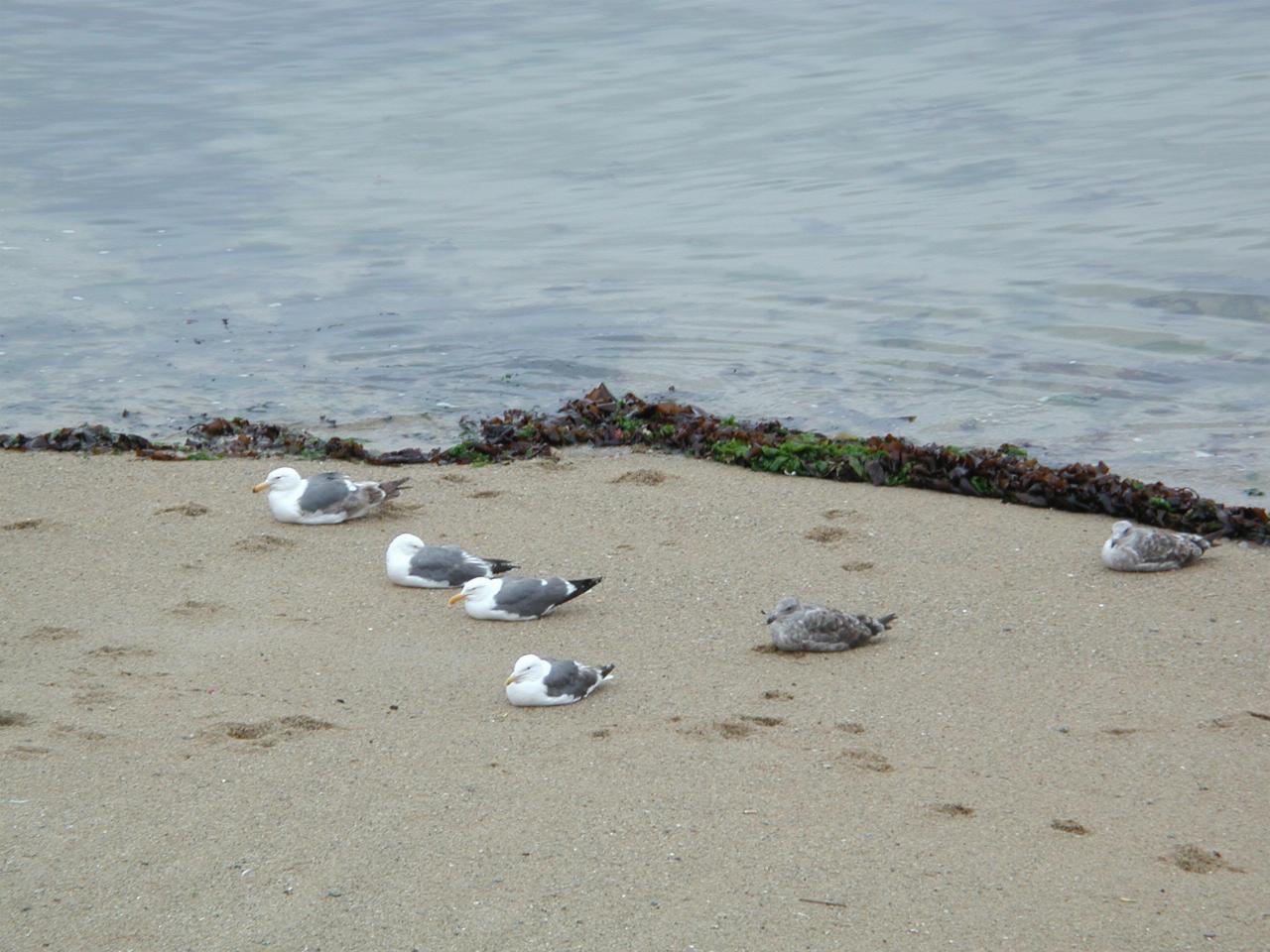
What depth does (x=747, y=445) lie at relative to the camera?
8.92 meters

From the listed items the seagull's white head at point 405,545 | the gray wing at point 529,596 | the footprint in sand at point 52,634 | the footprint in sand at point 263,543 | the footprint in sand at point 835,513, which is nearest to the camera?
the footprint in sand at point 52,634

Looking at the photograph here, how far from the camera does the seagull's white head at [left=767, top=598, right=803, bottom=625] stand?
6.07m

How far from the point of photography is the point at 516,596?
6.47 m

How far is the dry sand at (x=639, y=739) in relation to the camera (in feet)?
13.4

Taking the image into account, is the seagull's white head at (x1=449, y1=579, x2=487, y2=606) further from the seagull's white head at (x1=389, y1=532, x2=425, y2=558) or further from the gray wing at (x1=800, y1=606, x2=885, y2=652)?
the gray wing at (x1=800, y1=606, x2=885, y2=652)

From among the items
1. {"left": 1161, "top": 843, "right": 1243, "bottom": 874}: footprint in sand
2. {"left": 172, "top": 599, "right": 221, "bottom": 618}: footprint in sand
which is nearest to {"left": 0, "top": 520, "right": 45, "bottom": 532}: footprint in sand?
{"left": 172, "top": 599, "right": 221, "bottom": 618}: footprint in sand

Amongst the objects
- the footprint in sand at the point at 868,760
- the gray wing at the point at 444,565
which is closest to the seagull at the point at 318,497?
the gray wing at the point at 444,565

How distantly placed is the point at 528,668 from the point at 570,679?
0.16 m

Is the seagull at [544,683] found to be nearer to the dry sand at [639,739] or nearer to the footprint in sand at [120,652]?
the dry sand at [639,739]

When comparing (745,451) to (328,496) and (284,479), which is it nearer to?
(328,496)

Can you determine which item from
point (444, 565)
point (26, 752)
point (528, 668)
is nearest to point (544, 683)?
point (528, 668)

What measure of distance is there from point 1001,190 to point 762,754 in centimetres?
1276

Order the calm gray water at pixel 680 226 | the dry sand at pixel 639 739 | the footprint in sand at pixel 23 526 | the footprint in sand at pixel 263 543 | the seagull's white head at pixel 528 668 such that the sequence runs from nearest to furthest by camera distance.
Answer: the dry sand at pixel 639 739 → the seagull's white head at pixel 528 668 → the footprint in sand at pixel 263 543 → the footprint in sand at pixel 23 526 → the calm gray water at pixel 680 226

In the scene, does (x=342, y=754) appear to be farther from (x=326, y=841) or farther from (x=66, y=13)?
(x=66, y=13)
